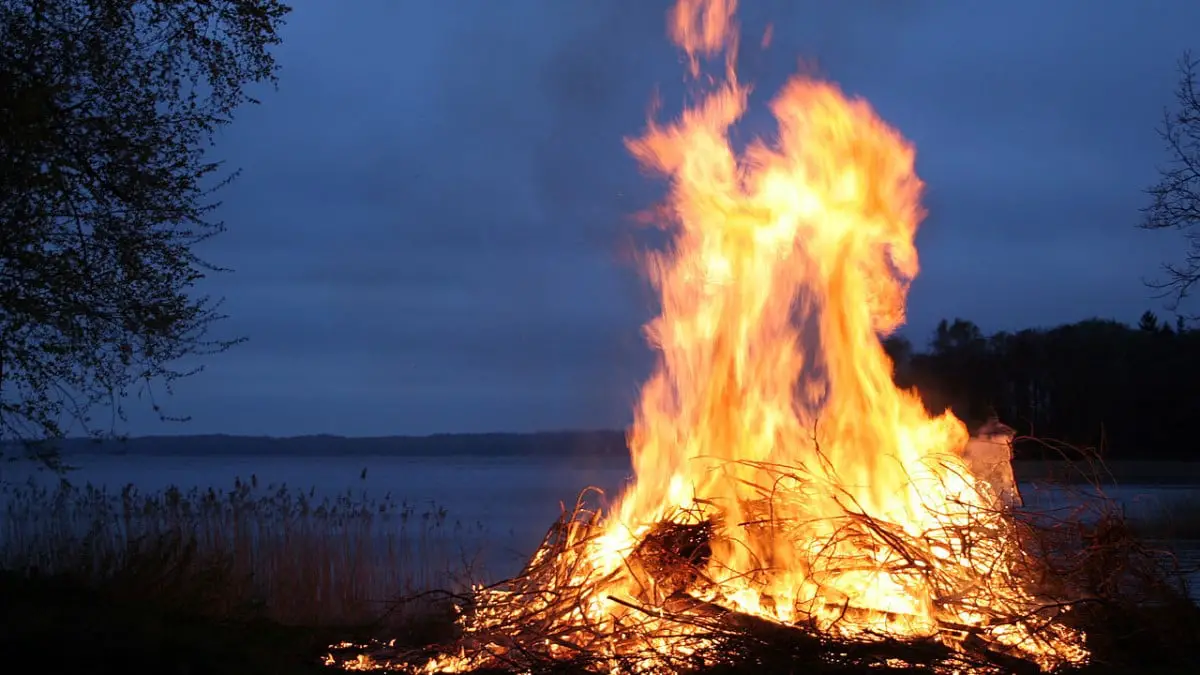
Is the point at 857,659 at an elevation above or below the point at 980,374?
below

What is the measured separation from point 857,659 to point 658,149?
441 cm

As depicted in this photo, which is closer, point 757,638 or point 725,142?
point 757,638

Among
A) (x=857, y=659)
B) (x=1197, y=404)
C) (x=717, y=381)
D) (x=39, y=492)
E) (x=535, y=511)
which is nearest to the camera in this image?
(x=857, y=659)

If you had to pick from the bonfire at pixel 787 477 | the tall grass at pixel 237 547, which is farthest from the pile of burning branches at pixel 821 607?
the tall grass at pixel 237 547

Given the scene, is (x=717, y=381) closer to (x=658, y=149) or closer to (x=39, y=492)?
(x=658, y=149)

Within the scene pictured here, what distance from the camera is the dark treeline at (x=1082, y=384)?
34344mm

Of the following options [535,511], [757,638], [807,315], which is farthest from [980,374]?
[757,638]

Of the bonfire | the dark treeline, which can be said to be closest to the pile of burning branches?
the bonfire

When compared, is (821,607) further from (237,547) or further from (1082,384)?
(1082,384)

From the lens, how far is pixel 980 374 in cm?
3562

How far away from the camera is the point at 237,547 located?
10.7 meters

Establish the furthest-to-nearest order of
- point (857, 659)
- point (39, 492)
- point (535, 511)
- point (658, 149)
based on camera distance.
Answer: point (535, 511) < point (39, 492) < point (658, 149) < point (857, 659)

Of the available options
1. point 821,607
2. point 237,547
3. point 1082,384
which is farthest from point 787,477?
point 1082,384

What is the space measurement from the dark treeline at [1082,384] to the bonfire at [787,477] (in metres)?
24.9
